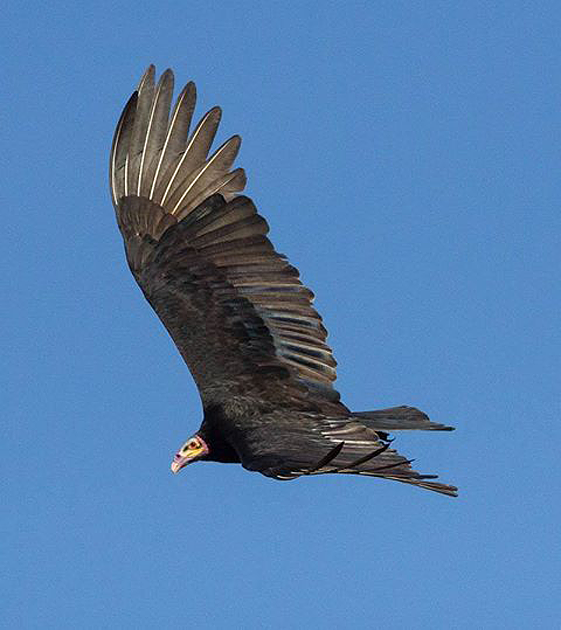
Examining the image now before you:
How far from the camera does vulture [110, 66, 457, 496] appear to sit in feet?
35.1

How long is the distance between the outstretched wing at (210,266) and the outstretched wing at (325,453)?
515 millimetres

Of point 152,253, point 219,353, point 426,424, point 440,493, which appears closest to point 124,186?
point 152,253

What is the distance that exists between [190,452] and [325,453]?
6.85ft

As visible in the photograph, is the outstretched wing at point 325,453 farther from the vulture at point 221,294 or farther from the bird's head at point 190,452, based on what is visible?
the bird's head at point 190,452

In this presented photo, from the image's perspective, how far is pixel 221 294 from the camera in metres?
11.4

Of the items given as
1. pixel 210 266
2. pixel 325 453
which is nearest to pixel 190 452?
pixel 210 266

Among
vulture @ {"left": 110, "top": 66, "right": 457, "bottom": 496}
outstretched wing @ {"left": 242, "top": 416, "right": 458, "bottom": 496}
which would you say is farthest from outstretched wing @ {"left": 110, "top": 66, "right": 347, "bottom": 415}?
outstretched wing @ {"left": 242, "top": 416, "right": 458, "bottom": 496}

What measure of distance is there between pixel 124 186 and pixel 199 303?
152 centimetres

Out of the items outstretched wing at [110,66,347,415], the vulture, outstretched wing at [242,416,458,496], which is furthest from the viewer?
outstretched wing at [110,66,347,415]

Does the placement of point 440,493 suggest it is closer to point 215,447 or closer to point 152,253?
point 215,447

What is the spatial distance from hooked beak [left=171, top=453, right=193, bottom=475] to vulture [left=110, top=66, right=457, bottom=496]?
0.04ft

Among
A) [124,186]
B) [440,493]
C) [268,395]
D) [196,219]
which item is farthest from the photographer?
[124,186]

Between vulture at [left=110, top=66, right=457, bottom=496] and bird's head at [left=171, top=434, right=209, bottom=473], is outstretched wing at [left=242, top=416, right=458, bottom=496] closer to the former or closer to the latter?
vulture at [left=110, top=66, right=457, bottom=496]

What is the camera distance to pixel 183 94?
1199 centimetres
